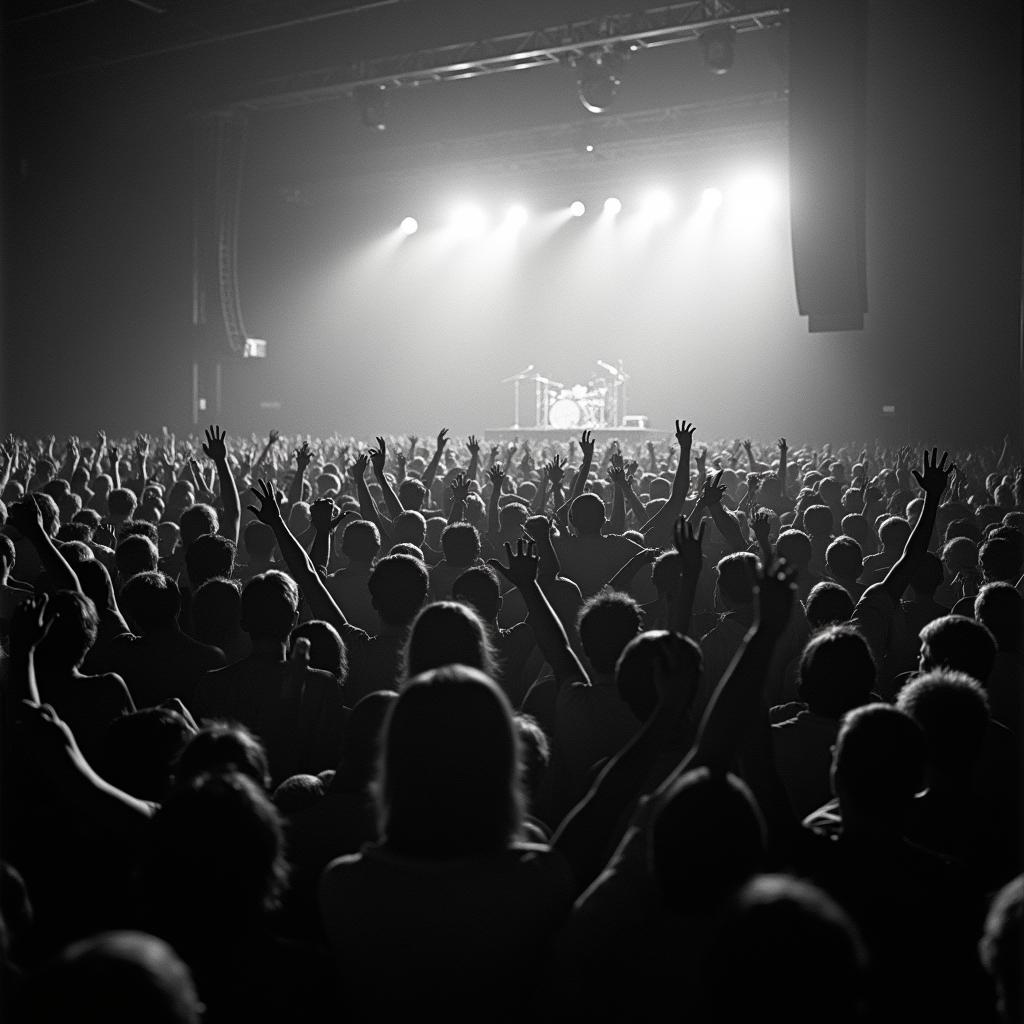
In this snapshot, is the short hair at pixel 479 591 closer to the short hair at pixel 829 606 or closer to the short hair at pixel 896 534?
the short hair at pixel 829 606

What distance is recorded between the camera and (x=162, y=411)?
2447 centimetres

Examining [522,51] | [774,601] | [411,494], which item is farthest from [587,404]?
[774,601]

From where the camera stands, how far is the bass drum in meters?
26.9

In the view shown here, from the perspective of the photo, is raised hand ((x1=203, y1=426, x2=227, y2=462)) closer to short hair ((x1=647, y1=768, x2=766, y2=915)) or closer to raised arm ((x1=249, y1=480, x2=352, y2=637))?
raised arm ((x1=249, y1=480, x2=352, y2=637))

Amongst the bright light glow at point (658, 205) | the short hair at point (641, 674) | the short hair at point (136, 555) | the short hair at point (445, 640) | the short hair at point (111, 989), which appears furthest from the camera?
the bright light glow at point (658, 205)

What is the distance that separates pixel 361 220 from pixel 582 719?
2875cm

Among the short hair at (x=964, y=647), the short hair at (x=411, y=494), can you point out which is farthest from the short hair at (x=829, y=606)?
the short hair at (x=411, y=494)

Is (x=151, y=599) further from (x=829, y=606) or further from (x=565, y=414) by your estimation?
(x=565, y=414)

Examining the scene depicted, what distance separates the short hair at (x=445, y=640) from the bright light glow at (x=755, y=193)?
25721mm

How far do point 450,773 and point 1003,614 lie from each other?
2.98 meters

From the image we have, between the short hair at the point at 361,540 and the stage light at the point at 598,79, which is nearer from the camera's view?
the short hair at the point at 361,540

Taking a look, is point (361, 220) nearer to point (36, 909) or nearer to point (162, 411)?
point (162, 411)

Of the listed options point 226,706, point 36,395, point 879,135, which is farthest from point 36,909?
point 36,395

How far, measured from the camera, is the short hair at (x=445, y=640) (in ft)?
9.11
